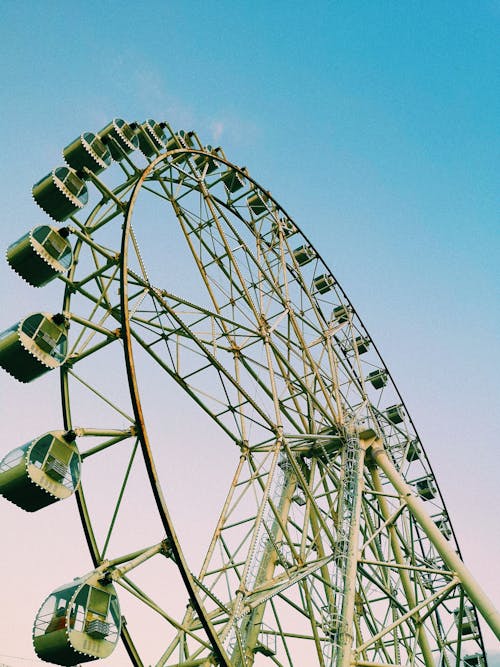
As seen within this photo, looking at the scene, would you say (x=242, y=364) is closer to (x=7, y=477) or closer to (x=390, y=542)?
(x=390, y=542)

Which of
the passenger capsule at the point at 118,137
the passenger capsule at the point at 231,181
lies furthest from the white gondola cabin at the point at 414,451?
the passenger capsule at the point at 118,137

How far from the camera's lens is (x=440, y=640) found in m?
12.7

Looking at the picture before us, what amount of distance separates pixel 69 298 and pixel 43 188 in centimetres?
259

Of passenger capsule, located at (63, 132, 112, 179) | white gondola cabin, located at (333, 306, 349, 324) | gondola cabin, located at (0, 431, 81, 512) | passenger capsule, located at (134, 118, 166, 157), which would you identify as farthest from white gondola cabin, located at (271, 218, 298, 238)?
gondola cabin, located at (0, 431, 81, 512)

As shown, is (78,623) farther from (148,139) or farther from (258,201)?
(258,201)

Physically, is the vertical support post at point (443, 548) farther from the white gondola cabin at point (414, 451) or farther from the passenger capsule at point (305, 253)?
the passenger capsule at point (305, 253)

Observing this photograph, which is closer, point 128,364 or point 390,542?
point 128,364

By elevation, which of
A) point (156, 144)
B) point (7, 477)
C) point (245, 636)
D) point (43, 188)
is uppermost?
point (156, 144)

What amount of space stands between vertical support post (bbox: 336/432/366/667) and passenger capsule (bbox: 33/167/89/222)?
25.2 ft

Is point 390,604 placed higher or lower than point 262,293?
lower

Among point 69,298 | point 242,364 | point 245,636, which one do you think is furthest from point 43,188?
point 245,636

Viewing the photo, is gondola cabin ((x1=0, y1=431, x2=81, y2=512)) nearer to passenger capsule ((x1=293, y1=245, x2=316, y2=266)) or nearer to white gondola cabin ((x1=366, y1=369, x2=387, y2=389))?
passenger capsule ((x1=293, y1=245, x2=316, y2=266))

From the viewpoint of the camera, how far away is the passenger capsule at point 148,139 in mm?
13578

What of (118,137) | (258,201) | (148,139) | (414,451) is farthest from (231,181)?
(414,451)
